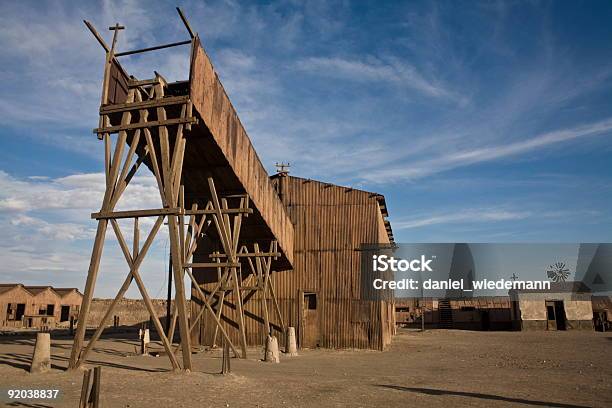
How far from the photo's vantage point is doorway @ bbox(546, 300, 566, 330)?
41.5m

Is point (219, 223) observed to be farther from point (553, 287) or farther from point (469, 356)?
point (553, 287)

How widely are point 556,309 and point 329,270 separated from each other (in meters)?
29.9

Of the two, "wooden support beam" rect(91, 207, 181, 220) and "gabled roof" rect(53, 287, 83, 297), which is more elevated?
"wooden support beam" rect(91, 207, 181, 220)

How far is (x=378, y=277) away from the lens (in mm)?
22453

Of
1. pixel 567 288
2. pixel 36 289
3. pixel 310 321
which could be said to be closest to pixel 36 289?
pixel 36 289

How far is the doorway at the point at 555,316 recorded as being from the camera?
41.5 meters

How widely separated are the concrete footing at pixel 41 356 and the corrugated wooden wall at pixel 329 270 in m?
12.3

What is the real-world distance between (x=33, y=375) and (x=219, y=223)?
265 inches

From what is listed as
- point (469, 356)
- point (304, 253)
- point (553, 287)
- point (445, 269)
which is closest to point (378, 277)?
point (304, 253)

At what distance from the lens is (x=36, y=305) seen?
44156mm

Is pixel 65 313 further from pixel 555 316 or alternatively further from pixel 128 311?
pixel 555 316

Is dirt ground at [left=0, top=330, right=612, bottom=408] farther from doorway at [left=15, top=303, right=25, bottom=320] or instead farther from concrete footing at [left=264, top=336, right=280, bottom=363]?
doorway at [left=15, top=303, right=25, bottom=320]

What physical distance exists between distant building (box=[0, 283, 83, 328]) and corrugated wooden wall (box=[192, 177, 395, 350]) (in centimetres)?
2451

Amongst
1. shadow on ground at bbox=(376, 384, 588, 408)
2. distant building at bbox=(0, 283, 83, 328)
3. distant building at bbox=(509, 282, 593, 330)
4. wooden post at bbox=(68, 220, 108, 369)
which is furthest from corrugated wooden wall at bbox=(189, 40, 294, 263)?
distant building at bbox=(509, 282, 593, 330)
